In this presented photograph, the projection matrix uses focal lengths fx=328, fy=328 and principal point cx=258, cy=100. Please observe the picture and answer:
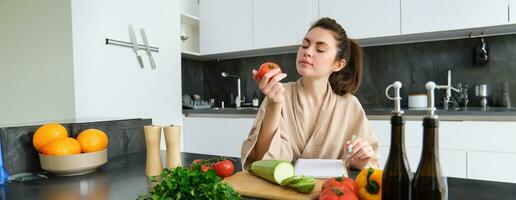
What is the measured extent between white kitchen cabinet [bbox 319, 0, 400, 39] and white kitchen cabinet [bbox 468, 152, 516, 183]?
1013 mm

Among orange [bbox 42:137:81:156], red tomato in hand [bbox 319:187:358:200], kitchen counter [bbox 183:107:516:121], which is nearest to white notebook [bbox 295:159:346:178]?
red tomato in hand [bbox 319:187:358:200]

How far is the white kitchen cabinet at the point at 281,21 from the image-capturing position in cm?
279

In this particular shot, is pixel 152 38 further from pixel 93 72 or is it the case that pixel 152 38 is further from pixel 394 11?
pixel 394 11

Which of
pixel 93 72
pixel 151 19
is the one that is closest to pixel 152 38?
pixel 151 19

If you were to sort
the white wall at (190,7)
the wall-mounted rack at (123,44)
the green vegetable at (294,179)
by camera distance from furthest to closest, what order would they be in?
the white wall at (190,7), the wall-mounted rack at (123,44), the green vegetable at (294,179)

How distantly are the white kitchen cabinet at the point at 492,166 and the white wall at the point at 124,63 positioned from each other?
232 centimetres

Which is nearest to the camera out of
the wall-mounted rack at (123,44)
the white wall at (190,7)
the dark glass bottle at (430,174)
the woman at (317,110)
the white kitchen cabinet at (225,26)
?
the dark glass bottle at (430,174)

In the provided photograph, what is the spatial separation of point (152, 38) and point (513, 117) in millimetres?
2563

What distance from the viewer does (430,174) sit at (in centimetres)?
54

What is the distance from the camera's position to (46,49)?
229 centimetres

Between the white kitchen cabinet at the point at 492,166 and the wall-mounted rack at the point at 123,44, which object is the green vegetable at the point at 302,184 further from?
the wall-mounted rack at the point at 123,44

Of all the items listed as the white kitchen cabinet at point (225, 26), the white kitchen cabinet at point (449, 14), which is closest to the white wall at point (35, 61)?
the white kitchen cabinet at point (225, 26)

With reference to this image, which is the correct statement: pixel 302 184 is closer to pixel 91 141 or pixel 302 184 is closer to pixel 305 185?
pixel 305 185

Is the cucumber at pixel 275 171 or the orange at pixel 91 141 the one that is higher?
the orange at pixel 91 141
